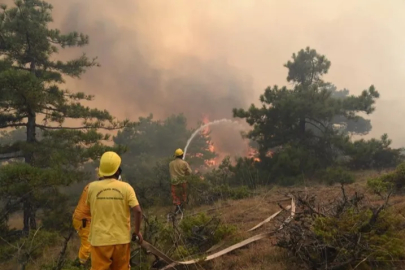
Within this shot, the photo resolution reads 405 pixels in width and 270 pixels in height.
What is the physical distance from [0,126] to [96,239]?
1081cm

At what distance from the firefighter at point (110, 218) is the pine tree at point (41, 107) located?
19.4ft

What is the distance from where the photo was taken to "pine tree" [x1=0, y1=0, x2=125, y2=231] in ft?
30.3

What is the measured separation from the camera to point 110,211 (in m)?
3.12

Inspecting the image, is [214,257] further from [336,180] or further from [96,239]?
[336,180]

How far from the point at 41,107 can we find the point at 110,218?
903 cm

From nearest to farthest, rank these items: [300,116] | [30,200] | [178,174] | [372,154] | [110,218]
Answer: [110,218]
[178,174]
[30,200]
[372,154]
[300,116]

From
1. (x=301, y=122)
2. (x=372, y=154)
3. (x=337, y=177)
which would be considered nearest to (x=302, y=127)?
(x=301, y=122)

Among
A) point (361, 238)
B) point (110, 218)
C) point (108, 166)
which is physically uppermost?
point (108, 166)

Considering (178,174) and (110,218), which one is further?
(178,174)

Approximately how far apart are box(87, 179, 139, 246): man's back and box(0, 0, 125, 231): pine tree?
5.90 m

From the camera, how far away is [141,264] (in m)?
3.92

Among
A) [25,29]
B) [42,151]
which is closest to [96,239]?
[42,151]

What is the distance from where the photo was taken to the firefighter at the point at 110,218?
3.09 m

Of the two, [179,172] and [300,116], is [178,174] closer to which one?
[179,172]
